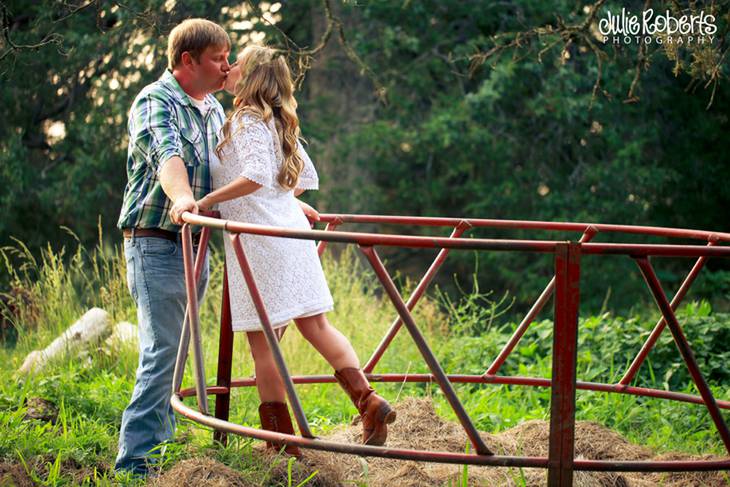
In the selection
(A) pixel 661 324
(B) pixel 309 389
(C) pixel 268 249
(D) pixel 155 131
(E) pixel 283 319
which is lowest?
(B) pixel 309 389

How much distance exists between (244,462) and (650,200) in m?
10.5

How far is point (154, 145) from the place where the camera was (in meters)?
3.65

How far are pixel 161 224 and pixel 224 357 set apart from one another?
22.9 inches

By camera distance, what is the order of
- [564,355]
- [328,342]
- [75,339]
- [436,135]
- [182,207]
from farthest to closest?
[436,135] < [75,339] < [328,342] < [182,207] < [564,355]

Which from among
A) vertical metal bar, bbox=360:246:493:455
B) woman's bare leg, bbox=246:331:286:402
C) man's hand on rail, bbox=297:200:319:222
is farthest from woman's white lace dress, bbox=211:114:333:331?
vertical metal bar, bbox=360:246:493:455

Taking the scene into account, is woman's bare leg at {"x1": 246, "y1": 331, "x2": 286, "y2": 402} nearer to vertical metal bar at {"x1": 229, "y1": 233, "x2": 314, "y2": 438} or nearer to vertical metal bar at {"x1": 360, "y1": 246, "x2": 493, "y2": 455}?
vertical metal bar at {"x1": 229, "y1": 233, "x2": 314, "y2": 438}

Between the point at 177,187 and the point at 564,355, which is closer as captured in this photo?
the point at 564,355

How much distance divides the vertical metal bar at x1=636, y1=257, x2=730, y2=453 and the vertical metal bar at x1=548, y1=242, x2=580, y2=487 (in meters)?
0.21

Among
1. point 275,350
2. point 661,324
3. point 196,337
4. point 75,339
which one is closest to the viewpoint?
point 275,350

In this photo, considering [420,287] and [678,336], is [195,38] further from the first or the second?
[678,336]

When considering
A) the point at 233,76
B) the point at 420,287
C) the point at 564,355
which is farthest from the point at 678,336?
the point at 233,76

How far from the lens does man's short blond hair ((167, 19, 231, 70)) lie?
3.75 meters

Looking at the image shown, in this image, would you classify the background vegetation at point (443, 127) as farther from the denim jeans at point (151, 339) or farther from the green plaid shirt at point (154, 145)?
the denim jeans at point (151, 339)

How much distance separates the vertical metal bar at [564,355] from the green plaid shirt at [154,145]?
5.13 ft
